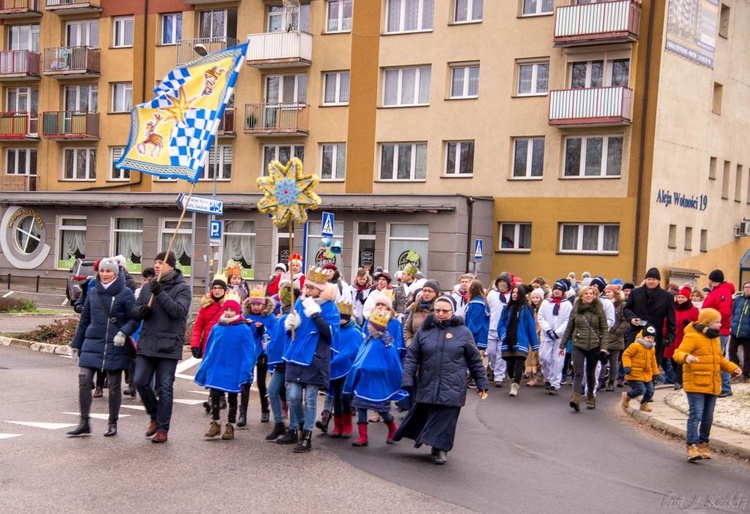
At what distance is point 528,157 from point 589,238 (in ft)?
12.3

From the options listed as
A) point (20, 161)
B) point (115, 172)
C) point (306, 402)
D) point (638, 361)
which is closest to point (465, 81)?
point (115, 172)

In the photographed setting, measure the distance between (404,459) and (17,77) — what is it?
133 feet

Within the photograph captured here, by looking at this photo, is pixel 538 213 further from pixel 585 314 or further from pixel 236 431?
pixel 236 431

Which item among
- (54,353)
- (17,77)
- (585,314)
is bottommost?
(54,353)

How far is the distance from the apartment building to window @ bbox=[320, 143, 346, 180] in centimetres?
9

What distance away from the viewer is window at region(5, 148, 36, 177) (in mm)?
45844

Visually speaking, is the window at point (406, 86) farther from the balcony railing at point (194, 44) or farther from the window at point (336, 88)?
the balcony railing at point (194, 44)

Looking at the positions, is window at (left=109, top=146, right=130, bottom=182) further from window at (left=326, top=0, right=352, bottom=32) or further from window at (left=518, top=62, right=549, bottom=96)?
window at (left=518, top=62, right=549, bottom=96)

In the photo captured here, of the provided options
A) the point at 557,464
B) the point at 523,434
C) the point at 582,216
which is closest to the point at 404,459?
the point at 557,464

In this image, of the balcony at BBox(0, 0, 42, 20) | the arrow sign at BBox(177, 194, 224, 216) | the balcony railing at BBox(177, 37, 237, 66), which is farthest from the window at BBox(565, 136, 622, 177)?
the balcony at BBox(0, 0, 42, 20)

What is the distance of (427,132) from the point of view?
3628 cm

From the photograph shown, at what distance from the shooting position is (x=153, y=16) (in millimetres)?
42250

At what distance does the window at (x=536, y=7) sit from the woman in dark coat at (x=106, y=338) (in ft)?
89.2

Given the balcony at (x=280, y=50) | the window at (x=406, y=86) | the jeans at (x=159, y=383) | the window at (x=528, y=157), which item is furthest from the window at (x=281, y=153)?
the jeans at (x=159, y=383)
